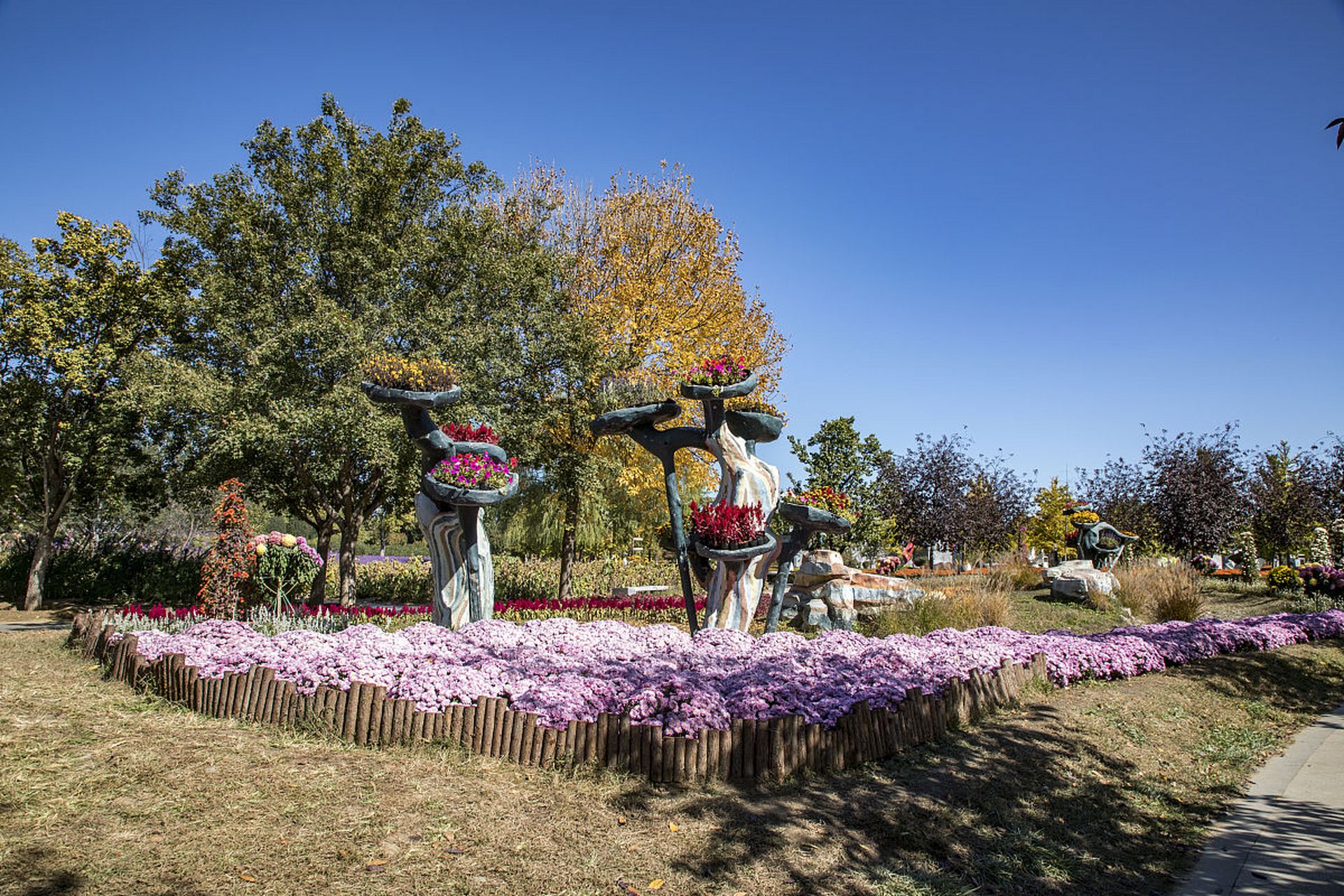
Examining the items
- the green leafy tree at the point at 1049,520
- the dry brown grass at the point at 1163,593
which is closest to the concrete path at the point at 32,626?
the dry brown grass at the point at 1163,593

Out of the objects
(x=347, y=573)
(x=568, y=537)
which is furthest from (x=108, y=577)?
(x=568, y=537)

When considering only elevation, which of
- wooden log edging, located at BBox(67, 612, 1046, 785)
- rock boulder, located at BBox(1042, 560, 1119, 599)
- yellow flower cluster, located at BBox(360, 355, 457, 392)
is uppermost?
yellow flower cluster, located at BBox(360, 355, 457, 392)

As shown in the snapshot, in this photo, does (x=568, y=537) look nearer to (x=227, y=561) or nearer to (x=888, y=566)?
(x=227, y=561)

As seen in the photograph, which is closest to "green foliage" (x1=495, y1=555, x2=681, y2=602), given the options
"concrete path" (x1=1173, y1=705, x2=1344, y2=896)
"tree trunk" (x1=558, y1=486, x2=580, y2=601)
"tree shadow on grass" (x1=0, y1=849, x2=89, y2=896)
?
"tree trunk" (x1=558, y1=486, x2=580, y2=601)

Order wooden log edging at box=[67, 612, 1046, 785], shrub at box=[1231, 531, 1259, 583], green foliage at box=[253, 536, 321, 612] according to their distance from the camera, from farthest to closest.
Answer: shrub at box=[1231, 531, 1259, 583] < green foliage at box=[253, 536, 321, 612] < wooden log edging at box=[67, 612, 1046, 785]

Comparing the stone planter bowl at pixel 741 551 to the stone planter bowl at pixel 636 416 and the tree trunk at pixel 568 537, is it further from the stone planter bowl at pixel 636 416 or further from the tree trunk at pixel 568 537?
the tree trunk at pixel 568 537

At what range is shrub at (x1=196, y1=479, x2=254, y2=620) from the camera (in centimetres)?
833

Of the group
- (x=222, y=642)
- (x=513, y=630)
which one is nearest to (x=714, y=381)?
(x=513, y=630)

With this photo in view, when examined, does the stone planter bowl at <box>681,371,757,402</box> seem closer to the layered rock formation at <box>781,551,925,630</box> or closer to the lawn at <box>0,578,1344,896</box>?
the layered rock formation at <box>781,551,925,630</box>

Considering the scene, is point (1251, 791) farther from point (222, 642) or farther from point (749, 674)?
point (222, 642)

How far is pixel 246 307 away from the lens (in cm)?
1282

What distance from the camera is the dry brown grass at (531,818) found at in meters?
3.36

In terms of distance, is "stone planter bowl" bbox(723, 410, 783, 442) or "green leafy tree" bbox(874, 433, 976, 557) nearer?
"stone planter bowl" bbox(723, 410, 783, 442)

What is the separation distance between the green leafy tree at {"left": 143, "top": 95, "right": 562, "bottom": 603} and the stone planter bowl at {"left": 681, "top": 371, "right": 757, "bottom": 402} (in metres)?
5.50
